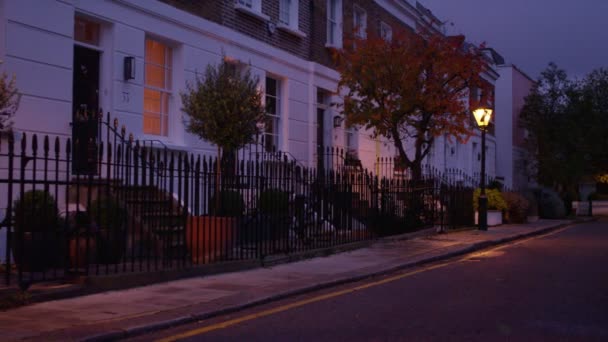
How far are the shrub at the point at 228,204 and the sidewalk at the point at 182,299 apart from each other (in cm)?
109

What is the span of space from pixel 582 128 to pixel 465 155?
22.4 feet

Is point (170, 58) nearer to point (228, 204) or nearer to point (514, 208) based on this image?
point (228, 204)

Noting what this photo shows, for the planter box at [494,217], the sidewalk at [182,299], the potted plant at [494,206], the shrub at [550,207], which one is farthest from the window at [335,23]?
the shrub at [550,207]

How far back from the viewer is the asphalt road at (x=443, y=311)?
7.13m

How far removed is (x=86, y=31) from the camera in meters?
12.7

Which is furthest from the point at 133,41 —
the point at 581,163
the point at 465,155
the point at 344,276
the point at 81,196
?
the point at 581,163

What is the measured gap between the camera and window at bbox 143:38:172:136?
14062 mm

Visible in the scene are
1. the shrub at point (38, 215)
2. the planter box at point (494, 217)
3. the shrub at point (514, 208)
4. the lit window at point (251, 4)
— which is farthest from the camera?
the shrub at point (514, 208)

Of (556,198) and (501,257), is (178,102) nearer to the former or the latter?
(501,257)

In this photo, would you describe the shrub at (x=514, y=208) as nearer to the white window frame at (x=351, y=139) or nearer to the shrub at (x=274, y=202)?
the white window frame at (x=351, y=139)

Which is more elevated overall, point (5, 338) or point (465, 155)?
point (465, 155)

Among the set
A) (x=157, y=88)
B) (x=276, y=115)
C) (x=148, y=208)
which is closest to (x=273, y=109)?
(x=276, y=115)

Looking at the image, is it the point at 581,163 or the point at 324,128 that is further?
the point at 581,163

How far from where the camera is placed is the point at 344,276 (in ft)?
36.6
